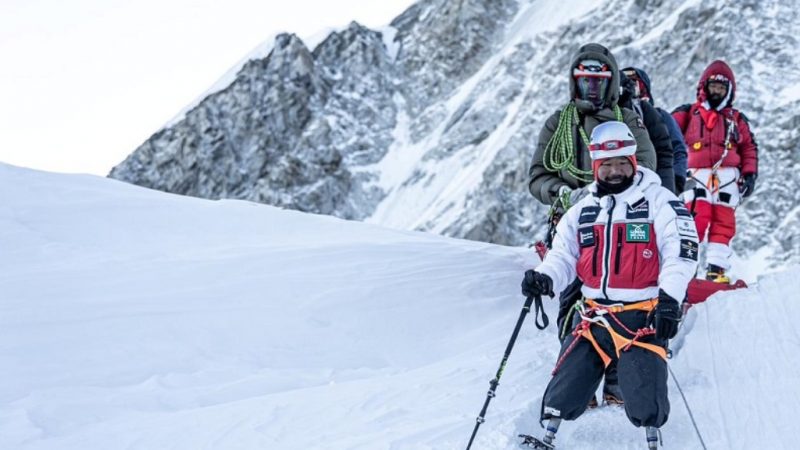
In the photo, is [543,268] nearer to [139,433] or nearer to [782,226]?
[139,433]

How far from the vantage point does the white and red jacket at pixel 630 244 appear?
4.03 metres

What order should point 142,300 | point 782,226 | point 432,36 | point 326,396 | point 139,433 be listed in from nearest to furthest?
point 139,433 → point 326,396 → point 142,300 → point 782,226 → point 432,36

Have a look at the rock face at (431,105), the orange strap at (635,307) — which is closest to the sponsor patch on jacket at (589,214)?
the orange strap at (635,307)

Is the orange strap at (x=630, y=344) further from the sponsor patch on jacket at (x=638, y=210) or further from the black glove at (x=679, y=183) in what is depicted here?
the black glove at (x=679, y=183)

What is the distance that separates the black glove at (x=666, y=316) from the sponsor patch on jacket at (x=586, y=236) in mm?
584

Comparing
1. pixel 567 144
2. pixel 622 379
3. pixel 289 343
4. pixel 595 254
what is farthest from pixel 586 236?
pixel 289 343

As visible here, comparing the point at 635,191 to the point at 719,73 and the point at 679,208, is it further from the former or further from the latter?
the point at 719,73

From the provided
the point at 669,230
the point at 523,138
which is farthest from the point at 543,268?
the point at 523,138

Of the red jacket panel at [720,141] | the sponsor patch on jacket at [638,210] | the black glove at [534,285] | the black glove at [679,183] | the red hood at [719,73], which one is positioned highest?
the red hood at [719,73]

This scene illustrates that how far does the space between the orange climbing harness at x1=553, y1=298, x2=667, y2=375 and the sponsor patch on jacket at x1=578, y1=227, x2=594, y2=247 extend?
0.34 m

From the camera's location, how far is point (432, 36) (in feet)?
256

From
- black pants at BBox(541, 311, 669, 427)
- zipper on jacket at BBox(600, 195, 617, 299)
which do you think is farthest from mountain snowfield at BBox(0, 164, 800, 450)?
zipper on jacket at BBox(600, 195, 617, 299)

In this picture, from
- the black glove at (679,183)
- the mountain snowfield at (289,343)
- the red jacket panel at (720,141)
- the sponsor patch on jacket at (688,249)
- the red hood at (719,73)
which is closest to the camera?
the sponsor patch on jacket at (688,249)

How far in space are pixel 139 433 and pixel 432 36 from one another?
77042 mm
